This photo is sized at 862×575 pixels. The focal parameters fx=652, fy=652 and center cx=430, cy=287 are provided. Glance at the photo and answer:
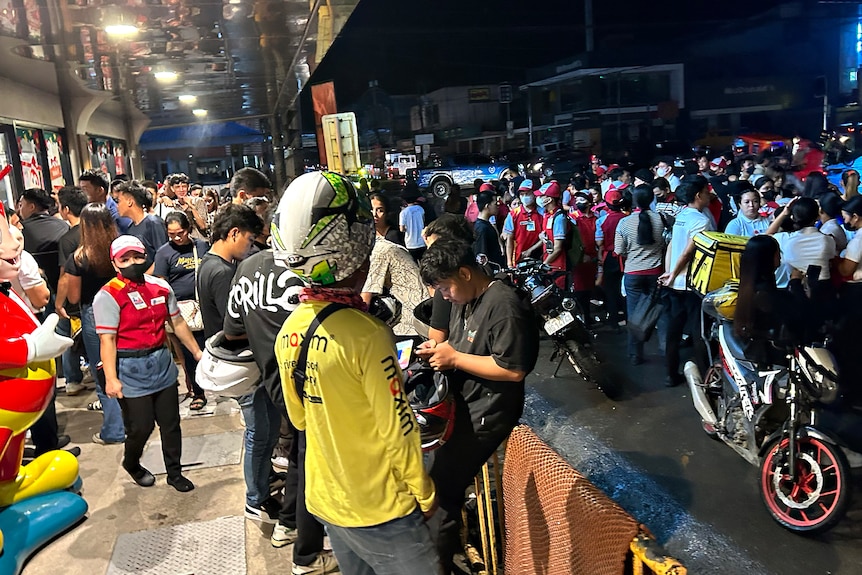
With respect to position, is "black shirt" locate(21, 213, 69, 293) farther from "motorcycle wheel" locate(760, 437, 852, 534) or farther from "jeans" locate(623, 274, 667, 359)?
"motorcycle wheel" locate(760, 437, 852, 534)

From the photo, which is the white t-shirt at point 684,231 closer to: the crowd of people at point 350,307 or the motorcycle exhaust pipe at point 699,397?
the crowd of people at point 350,307

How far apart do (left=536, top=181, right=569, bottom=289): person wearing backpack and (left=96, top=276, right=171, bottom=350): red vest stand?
4485 mm

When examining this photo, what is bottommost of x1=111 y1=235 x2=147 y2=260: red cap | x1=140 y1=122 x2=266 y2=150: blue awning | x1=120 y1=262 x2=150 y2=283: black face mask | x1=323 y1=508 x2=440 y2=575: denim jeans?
x1=323 y1=508 x2=440 y2=575: denim jeans

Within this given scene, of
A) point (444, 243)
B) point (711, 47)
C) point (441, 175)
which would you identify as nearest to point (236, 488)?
point (444, 243)

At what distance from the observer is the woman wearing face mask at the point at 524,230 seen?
27.5 feet

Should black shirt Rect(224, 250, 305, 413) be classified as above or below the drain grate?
above

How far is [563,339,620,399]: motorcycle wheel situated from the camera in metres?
5.89

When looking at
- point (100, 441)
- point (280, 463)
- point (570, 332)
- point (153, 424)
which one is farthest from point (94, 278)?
point (570, 332)

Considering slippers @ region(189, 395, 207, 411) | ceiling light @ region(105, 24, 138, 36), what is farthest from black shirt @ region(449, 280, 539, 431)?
ceiling light @ region(105, 24, 138, 36)

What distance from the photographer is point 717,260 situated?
5000mm

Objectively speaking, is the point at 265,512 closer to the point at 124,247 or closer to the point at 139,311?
the point at 139,311

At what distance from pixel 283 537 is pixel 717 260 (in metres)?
3.69

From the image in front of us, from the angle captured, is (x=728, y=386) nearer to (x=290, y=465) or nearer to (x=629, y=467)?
(x=629, y=467)

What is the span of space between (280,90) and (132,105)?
14.4ft
